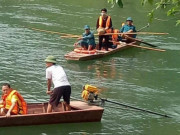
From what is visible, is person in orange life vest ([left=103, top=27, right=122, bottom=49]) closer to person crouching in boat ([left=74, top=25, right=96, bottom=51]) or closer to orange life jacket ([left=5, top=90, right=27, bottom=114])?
person crouching in boat ([left=74, top=25, right=96, bottom=51])

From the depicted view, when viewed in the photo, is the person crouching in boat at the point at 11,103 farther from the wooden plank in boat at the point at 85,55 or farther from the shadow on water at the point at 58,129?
the wooden plank in boat at the point at 85,55

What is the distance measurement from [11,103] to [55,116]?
107 cm

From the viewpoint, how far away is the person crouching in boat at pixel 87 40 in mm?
16891

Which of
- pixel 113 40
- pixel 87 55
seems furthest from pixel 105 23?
pixel 87 55

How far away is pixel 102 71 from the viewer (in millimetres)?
15984

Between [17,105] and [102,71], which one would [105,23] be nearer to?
[102,71]

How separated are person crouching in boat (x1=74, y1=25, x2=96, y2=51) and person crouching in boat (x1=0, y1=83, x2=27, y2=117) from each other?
707 cm

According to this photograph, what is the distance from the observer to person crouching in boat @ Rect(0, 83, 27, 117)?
392 inches

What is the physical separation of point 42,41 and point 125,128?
10069mm

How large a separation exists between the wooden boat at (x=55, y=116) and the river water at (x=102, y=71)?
0.14m

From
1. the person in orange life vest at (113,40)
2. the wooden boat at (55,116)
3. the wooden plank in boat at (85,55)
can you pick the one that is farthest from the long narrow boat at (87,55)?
the wooden boat at (55,116)

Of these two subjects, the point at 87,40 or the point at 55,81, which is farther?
the point at 87,40

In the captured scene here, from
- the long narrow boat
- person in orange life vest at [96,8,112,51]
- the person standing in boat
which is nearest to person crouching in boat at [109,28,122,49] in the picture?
the long narrow boat

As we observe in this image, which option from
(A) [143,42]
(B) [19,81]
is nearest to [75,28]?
(A) [143,42]
